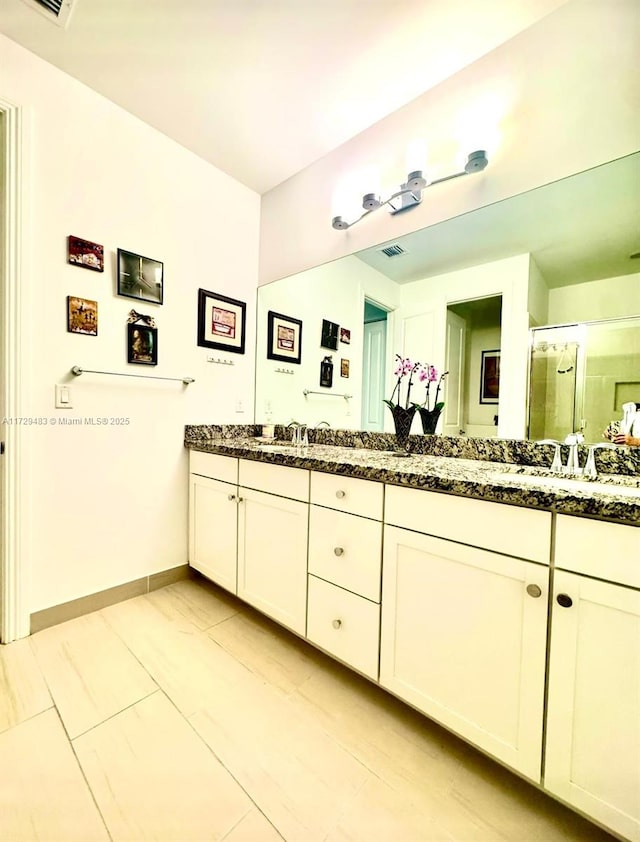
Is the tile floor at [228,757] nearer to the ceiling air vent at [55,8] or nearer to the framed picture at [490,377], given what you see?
the framed picture at [490,377]

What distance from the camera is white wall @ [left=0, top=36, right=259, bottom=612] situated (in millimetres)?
1509

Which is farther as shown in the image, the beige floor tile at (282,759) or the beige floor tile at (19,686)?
the beige floor tile at (19,686)

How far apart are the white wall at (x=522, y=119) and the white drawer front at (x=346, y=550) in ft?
4.62

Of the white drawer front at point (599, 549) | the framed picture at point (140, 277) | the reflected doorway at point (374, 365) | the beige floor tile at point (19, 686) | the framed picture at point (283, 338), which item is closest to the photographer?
the white drawer front at point (599, 549)

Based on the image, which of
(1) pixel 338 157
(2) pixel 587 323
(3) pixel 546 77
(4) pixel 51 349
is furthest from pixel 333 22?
(4) pixel 51 349

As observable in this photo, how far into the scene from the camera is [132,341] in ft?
5.79

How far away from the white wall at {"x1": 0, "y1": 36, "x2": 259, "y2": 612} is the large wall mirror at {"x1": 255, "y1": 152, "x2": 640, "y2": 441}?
744 millimetres

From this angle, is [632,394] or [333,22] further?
[333,22]

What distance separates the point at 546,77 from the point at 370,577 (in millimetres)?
1936

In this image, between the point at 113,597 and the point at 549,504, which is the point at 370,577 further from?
the point at 113,597

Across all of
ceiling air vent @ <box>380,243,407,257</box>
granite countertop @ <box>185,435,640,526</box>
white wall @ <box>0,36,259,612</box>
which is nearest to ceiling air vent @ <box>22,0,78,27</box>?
white wall @ <box>0,36,259,612</box>

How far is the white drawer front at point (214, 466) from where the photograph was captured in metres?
1.71

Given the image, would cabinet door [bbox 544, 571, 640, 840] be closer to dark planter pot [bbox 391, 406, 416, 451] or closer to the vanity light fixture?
dark planter pot [bbox 391, 406, 416, 451]

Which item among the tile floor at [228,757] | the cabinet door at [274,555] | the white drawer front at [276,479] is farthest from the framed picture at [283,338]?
the tile floor at [228,757]
